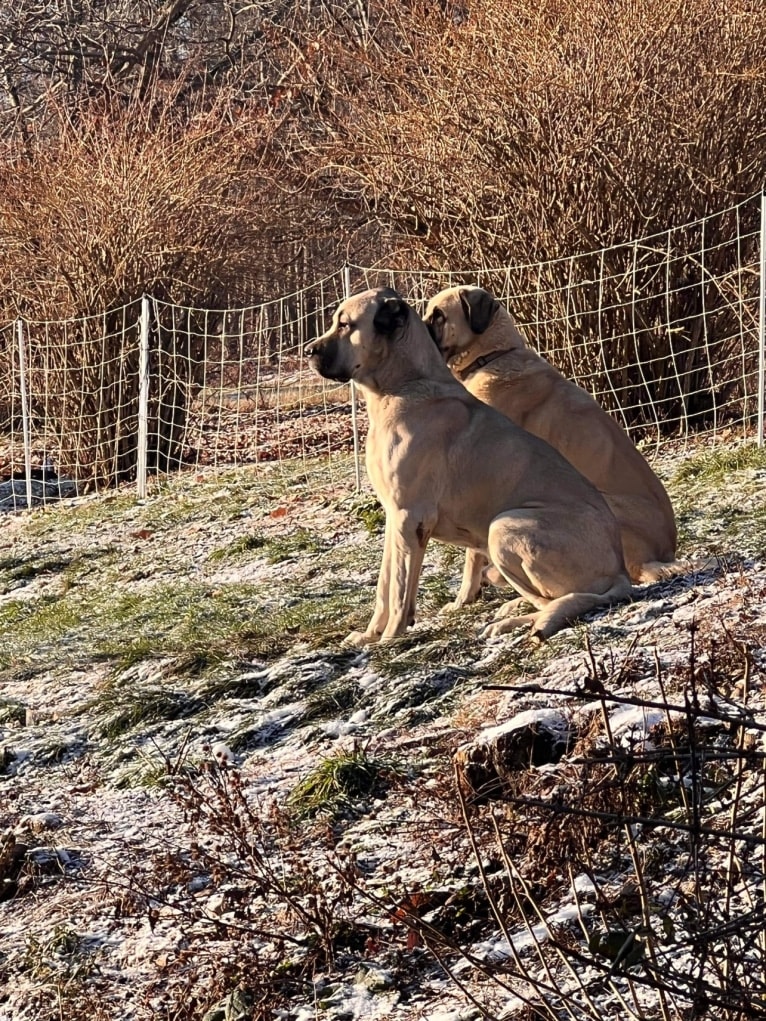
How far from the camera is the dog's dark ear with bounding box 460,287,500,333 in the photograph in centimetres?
714

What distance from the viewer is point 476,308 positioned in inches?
281

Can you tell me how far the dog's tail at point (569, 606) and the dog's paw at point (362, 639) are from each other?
78 cm

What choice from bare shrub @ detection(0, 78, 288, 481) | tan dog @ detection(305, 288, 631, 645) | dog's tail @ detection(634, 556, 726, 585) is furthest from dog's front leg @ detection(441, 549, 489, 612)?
bare shrub @ detection(0, 78, 288, 481)

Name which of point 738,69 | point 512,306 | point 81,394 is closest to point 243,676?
point 512,306

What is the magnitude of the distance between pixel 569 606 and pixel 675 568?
2.26ft

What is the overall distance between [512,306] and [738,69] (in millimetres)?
2543

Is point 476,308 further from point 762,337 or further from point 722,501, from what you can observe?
point 762,337

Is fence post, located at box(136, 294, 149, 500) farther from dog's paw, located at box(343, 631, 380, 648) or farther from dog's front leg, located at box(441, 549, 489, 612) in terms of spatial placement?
dog's paw, located at box(343, 631, 380, 648)

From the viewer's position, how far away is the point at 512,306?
38.3 ft

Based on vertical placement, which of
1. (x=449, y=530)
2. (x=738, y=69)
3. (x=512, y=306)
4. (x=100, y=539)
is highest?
(x=738, y=69)

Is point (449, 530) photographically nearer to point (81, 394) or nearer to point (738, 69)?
point (738, 69)

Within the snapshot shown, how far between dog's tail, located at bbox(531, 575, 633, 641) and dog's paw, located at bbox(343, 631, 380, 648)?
0.78 metres

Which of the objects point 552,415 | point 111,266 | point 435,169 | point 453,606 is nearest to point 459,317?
point 552,415

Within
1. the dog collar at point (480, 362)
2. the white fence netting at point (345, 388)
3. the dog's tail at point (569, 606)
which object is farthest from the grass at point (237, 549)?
the dog's tail at point (569, 606)
